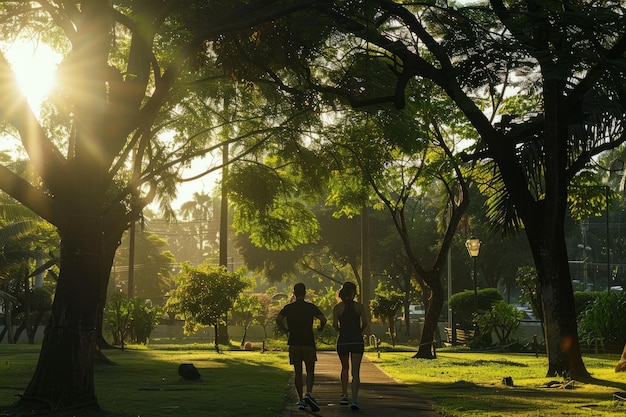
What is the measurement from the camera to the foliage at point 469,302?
4569 centimetres

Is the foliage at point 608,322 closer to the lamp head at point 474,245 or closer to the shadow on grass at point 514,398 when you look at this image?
the lamp head at point 474,245

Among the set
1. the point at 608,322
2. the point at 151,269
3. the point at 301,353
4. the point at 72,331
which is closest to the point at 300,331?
the point at 301,353

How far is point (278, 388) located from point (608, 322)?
16365mm

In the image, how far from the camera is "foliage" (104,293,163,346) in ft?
128

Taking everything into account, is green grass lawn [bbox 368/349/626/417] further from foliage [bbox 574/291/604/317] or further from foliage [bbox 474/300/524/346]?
foliage [bbox 574/291/604/317]

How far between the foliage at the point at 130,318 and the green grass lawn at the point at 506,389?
16168 millimetres

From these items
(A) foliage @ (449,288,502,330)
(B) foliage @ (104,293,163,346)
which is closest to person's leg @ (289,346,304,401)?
(B) foliage @ (104,293,163,346)

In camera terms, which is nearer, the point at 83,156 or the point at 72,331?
the point at 72,331

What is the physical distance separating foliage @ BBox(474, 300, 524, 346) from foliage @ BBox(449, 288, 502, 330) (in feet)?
17.9

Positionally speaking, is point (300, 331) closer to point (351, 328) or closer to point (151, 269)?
point (351, 328)

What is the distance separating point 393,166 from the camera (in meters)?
30.4

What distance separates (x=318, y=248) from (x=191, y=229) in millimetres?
90445

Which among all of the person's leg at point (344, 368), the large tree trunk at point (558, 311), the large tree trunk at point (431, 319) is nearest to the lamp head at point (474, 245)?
the large tree trunk at point (431, 319)

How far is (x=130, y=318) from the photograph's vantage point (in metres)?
41.0
